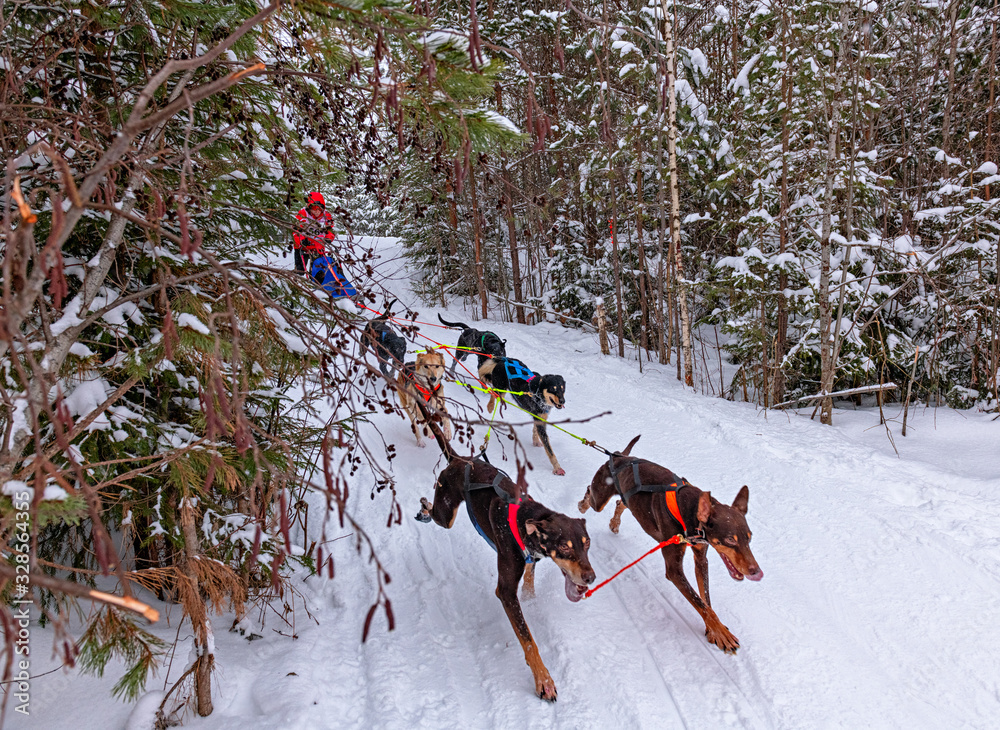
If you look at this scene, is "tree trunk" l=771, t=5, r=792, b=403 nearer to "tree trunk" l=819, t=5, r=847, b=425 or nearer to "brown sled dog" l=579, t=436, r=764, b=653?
"tree trunk" l=819, t=5, r=847, b=425

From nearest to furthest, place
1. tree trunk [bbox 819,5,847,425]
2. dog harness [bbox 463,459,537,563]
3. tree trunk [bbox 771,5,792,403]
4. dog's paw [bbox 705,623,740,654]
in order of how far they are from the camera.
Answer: dog's paw [bbox 705,623,740,654] < dog harness [bbox 463,459,537,563] < tree trunk [bbox 819,5,847,425] < tree trunk [bbox 771,5,792,403]

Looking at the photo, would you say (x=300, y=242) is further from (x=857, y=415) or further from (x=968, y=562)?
(x=857, y=415)

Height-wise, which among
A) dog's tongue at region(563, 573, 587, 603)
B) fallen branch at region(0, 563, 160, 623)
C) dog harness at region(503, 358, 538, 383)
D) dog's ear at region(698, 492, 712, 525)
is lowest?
dog's tongue at region(563, 573, 587, 603)

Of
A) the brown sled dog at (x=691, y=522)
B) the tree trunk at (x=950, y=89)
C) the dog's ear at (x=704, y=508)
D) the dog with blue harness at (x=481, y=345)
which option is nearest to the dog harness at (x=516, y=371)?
the dog with blue harness at (x=481, y=345)

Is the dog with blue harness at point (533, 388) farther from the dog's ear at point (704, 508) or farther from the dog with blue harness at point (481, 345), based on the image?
the dog's ear at point (704, 508)

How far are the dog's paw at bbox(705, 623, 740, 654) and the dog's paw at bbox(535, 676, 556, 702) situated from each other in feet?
3.77

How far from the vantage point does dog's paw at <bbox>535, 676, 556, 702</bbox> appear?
132 inches

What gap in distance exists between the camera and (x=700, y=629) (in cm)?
379

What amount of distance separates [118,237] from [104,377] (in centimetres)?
148

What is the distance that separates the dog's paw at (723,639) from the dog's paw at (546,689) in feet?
3.77

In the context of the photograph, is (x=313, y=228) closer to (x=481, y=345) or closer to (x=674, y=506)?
(x=674, y=506)

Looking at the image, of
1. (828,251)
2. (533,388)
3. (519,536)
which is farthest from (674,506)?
(828,251)

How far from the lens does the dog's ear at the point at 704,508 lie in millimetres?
3455

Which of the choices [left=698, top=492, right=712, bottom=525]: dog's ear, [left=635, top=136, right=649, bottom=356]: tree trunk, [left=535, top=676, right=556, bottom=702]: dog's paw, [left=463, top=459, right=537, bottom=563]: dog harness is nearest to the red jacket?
[left=463, top=459, right=537, bottom=563]: dog harness
